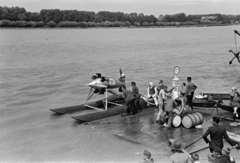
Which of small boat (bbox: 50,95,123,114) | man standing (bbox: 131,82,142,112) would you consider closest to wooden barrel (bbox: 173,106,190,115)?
man standing (bbox: 131,82,142,112)

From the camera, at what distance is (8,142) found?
1460cm

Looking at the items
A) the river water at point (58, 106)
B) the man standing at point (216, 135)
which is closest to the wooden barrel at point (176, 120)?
the river water at point (58, 106)

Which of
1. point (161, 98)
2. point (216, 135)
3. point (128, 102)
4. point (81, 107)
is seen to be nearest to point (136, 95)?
point (128, 102)

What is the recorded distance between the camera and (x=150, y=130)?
1300cm

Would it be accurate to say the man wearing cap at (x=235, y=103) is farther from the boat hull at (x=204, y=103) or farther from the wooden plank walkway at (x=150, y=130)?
the boat hull at (x=204, y=103)

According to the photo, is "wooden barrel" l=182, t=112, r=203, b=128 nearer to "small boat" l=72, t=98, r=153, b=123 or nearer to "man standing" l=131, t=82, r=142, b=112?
"man standing" l=131, t=82, r=142, b=112

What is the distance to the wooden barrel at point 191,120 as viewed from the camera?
41.7ft

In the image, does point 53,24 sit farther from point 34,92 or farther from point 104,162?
point 104,162

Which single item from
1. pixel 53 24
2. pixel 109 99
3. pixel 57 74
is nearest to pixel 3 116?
pixel 109 99

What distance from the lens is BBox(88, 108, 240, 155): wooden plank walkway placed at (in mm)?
11660

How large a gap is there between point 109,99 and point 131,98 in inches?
137

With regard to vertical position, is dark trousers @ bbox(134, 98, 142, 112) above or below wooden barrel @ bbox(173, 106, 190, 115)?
below

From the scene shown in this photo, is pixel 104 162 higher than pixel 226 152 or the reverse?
the reverse

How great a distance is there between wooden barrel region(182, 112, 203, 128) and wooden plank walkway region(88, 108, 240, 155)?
18 centimetres
